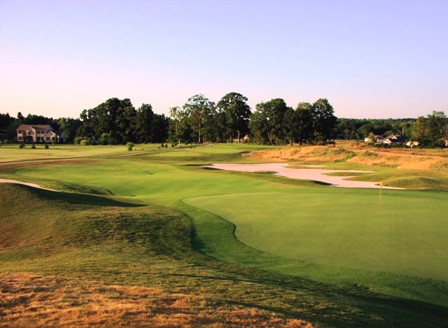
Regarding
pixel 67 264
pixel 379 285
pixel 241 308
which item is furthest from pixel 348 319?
pixel 67 264

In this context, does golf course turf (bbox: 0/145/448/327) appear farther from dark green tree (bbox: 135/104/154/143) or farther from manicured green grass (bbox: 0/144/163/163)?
dark green tree (bbox: 135/104/154/143)

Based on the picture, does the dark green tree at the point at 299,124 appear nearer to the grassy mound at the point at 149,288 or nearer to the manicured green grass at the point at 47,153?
the manicured green grass at the point at 47,153

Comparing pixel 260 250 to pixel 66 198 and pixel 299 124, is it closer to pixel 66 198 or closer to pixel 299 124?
pixel 66 198

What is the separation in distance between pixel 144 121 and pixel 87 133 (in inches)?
875

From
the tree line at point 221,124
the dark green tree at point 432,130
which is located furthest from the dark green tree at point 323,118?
the dark green tree at point 432,130

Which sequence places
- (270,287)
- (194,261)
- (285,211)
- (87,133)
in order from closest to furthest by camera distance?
1. (270,287)
2. (194,261)
3. (285,211)
4. (87,133)

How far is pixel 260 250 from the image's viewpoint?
12992mm

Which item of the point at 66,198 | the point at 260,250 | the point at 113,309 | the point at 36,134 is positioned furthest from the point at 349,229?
the point at 36,134

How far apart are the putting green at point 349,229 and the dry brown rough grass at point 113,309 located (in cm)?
541

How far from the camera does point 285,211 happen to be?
18.9m

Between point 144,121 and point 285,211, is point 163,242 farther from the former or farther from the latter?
point 144,121

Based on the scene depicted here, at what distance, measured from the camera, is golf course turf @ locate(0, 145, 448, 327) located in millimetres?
8367

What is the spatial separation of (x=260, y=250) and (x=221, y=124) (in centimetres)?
12242

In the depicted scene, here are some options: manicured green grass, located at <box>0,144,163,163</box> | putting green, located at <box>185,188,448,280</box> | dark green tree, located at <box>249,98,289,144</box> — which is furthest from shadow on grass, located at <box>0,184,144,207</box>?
dark green tree, located at <box>249,98,289,144</box>
